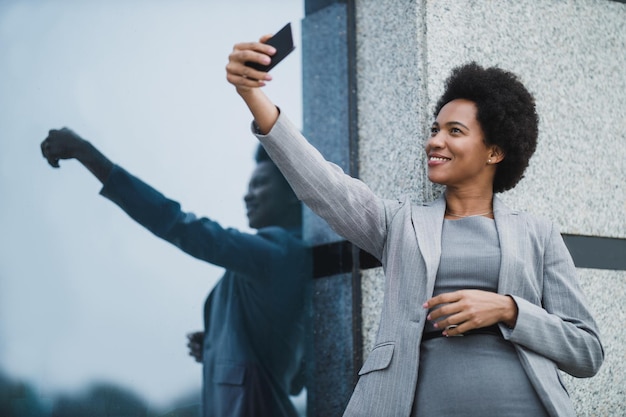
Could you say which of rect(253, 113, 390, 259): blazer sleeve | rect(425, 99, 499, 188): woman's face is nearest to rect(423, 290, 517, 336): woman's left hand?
rect(253, 113, 390, 259): blazer sleeve

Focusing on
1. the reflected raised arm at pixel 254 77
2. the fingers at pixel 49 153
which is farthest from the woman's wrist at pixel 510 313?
the fingers at pixel 49 153

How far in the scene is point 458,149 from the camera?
10.2 ft

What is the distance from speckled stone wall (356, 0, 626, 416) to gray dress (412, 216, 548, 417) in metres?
0.61

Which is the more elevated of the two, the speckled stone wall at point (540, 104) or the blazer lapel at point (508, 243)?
the speckled stone wall at point (540, 104)

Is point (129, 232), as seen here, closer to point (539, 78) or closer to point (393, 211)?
point (393, 211)

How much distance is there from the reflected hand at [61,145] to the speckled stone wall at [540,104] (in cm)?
122

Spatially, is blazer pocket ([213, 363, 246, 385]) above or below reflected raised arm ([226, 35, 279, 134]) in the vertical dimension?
below

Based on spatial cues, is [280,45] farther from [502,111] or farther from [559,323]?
[559,323]

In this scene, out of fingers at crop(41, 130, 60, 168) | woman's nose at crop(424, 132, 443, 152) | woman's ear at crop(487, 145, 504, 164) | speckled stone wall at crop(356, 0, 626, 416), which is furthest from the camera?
speckled stone wall at crop(356, 0, 626, 416)

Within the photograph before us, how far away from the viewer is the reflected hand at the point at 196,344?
11.9ft

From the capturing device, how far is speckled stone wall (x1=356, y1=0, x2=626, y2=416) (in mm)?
3703

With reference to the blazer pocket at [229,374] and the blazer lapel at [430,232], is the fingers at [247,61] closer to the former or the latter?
the blazer lapel at [430,232]

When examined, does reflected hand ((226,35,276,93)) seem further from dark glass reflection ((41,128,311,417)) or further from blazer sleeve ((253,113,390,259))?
dark glass reflection ((41,128,311,417))

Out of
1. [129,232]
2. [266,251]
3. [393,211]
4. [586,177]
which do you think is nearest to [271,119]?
[393,211]
